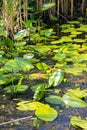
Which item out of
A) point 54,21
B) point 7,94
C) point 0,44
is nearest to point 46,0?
point 54,21

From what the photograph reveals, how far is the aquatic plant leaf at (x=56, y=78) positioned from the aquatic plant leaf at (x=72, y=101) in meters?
0.15

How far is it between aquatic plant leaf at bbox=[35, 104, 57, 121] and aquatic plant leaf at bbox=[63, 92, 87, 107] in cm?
10

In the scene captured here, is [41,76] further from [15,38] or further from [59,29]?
[59,29]

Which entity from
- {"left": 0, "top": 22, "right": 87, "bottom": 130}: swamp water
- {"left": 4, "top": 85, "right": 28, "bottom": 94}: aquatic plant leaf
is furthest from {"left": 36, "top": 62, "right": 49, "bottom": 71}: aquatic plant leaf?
{"left": 4, "top": 85, "right": 28, "bottom": 94}: aquatic plant leaf

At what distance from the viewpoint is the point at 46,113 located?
1586mm

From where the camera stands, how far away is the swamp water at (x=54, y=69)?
1.56 metres

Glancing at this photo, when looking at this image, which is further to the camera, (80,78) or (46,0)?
(46,0)

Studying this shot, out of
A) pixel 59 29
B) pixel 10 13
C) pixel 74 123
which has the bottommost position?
pixel 74 123

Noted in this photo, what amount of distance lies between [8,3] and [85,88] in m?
1.07

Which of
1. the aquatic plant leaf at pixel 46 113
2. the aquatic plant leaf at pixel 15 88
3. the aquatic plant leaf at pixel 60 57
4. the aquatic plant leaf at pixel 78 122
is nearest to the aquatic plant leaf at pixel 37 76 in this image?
the aquatic plant leaf at pixel 15 88

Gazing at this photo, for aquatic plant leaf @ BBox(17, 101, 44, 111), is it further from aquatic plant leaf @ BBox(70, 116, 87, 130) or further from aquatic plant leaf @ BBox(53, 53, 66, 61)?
aquatic plant leaf @ BBox(53, 53, 66, 61)

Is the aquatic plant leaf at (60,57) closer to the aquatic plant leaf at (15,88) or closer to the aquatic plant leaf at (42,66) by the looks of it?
the aquatic plant leaf at (42,66)

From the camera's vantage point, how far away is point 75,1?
13.0 feet

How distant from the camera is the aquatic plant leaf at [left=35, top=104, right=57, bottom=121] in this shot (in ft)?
5.07
